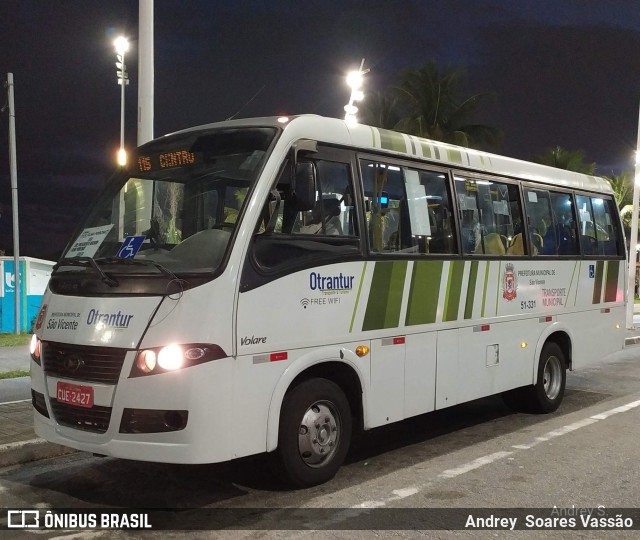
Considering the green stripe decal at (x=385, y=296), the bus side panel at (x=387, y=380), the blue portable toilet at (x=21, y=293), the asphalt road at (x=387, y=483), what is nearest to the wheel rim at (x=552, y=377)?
the asphalt road at (x=387, y=483)

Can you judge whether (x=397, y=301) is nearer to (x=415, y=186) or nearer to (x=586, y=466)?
(x=415, y=186)

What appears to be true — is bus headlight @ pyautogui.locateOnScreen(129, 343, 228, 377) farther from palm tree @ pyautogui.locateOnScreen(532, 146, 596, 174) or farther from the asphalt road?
palm tree @ pyautogui.locateOnScreen(532, 146, 596, 174)

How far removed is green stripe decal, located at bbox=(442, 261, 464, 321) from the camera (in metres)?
7.00

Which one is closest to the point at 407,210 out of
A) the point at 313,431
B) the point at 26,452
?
the point at 313,431

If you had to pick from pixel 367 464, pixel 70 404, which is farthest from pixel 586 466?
pixel 70 404

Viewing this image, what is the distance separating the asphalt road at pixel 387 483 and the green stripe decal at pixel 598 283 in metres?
2.40

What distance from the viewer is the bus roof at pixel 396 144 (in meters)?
5.58

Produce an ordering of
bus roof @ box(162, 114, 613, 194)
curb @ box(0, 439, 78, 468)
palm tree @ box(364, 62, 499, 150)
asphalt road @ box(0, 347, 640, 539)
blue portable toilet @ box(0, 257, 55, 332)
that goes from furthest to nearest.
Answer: palm tree @ box(364, 62, 499, 150), blue portable toilet @ box(0, 257, 55, 332), curb @ box(0, 439, 78, 468), bus roof @ box(162, 114, 613, 194), asphalt road @ box(0, 347, 640, 539)

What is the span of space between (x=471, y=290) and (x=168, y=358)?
147 inches

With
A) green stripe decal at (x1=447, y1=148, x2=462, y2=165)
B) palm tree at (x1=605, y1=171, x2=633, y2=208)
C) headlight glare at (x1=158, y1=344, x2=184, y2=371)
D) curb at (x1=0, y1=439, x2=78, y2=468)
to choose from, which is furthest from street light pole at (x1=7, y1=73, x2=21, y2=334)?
palm tree at (x1=605, y1=171, x2=633, y2=208)

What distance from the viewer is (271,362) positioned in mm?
5156

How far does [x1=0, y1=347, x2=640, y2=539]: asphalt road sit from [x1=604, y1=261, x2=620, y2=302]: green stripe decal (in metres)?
2.78

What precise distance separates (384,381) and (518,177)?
11.5 feet

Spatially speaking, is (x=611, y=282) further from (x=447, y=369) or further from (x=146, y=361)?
(x=146, y=361)
